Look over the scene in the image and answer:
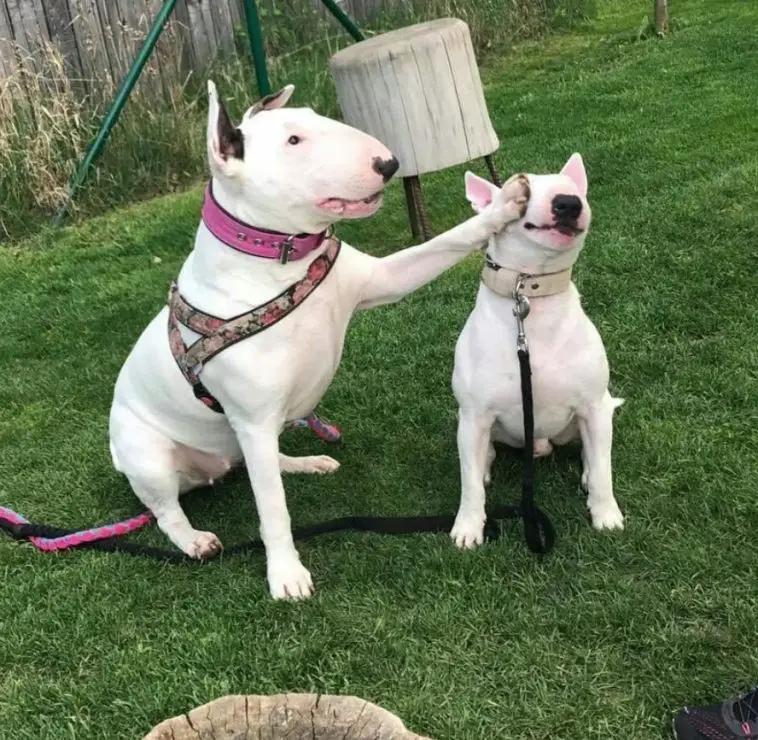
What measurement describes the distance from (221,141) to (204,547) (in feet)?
4.97

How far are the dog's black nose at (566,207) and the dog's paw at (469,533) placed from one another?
1.10m

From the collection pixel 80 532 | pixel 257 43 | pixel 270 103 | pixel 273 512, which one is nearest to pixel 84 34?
pixel 257 43

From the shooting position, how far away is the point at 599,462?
3.09 m

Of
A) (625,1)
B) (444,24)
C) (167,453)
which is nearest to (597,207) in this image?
(444,24)

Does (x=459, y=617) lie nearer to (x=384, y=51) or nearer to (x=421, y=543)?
(x=421, y=543)

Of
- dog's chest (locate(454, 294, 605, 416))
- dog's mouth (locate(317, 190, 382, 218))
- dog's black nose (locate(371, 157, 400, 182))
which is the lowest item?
dog's chest (locate(454, 294, 605, 416))

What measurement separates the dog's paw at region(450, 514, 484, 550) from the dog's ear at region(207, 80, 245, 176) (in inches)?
55.1

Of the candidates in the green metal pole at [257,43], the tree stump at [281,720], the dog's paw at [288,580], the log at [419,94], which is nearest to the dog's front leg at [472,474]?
the dog's paw at [288,580]

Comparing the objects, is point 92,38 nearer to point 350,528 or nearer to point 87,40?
point 87,40

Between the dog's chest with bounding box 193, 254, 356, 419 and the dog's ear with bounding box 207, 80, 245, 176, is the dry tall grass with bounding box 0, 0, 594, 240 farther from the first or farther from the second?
the dog's ear with bounding box 207, 80, 245, 176

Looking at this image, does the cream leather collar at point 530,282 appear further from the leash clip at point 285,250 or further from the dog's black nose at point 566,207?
the leash clip at point 285,250

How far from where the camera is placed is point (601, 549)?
3080 millimetres

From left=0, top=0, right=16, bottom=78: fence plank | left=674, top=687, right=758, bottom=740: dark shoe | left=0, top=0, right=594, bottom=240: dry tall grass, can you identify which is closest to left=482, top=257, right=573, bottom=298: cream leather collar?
left=674, top=687, right=758, bottom=740: dark shoe

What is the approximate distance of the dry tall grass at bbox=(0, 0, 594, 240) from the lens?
7.88 metres
